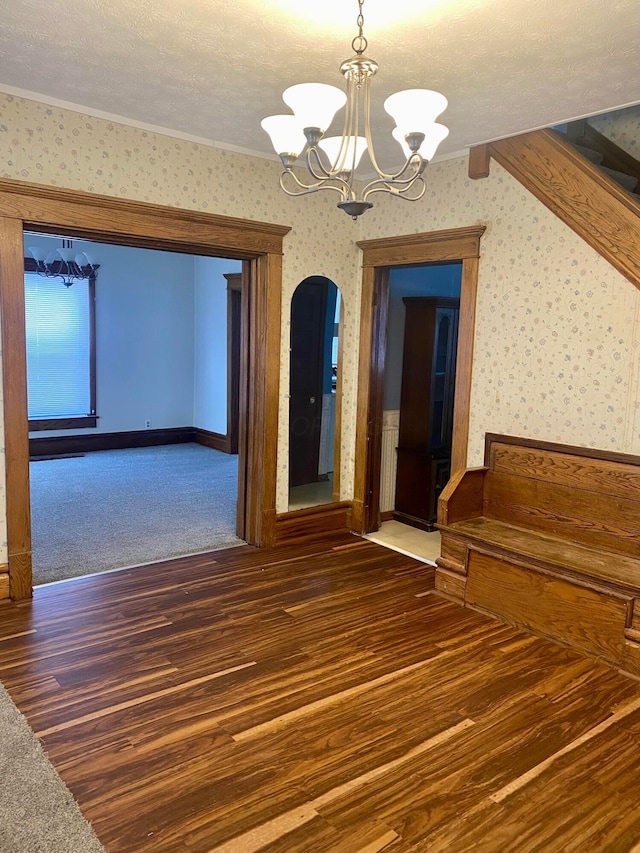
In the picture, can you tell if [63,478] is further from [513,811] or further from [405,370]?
[513,811]

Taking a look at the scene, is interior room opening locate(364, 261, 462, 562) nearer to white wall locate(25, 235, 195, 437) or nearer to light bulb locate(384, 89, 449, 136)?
light bulb locate(384, 89, 449, 136)

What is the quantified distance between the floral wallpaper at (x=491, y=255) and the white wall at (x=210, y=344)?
3.52 metres

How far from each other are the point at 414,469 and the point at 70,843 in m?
3.81

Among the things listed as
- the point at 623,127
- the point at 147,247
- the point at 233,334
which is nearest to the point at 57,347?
the point at 233,334

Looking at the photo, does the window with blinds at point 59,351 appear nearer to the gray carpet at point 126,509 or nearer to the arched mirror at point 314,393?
the gray carpet at point 126,509

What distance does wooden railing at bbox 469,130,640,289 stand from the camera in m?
3.25

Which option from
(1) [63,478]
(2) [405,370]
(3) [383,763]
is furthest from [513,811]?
(1) [63,478]

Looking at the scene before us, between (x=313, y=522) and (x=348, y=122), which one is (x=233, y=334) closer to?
(x=313, y=522)

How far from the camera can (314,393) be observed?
4918 millimetres

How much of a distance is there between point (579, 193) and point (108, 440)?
20.6ft

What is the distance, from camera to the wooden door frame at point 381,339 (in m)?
4.11

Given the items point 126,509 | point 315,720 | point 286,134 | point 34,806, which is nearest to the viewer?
point 34,806

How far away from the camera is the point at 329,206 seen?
4.65 meters

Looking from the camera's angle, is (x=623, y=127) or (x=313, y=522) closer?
(x=623, y=127)
